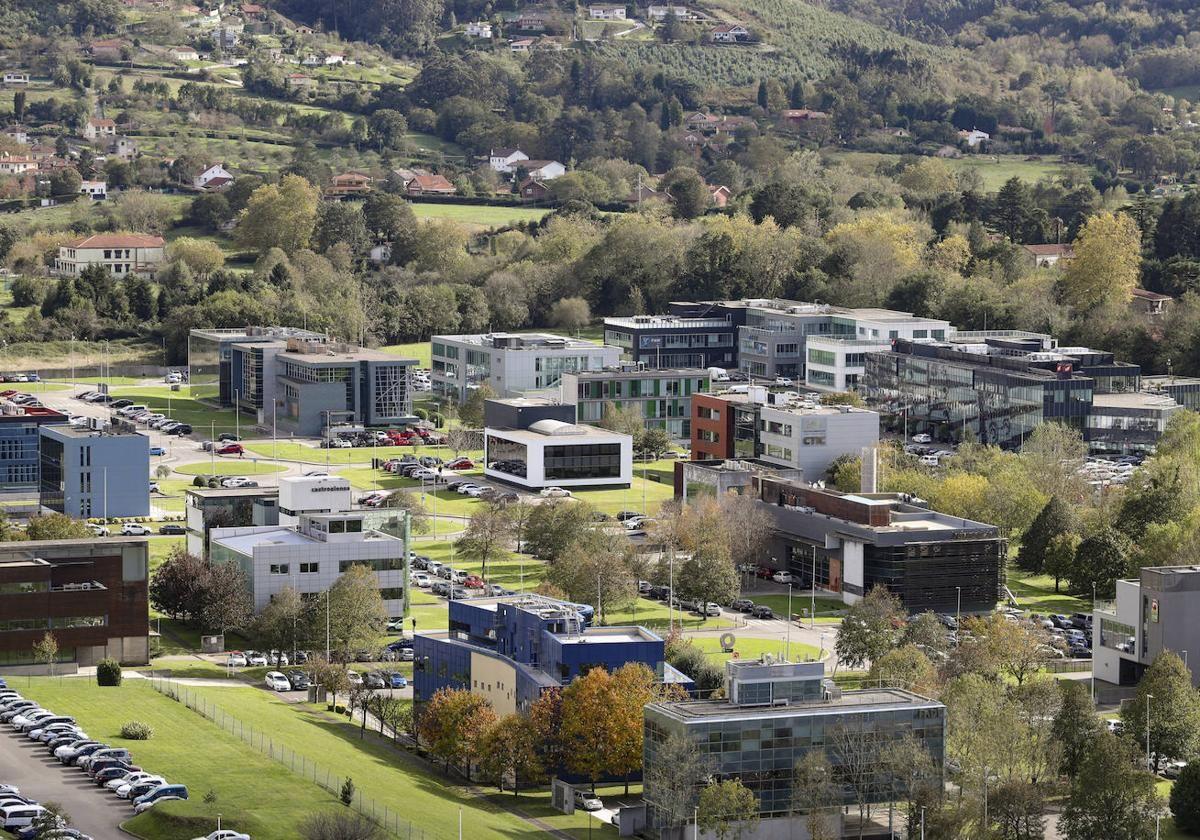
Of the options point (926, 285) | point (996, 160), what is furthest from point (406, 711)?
point (996, 160)

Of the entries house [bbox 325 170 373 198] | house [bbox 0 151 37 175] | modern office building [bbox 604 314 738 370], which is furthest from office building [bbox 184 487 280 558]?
house [bbox 0 151 37 175]

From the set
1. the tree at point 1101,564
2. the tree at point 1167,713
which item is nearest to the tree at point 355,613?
the tree at point 1167,713

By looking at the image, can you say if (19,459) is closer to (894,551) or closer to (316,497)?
(316,497)

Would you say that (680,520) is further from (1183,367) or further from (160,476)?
(1183,367)

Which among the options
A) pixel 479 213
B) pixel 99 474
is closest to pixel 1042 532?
pixel 99 474

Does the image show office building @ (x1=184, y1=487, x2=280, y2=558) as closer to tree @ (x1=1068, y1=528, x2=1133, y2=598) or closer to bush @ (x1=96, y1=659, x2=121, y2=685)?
bush @ (x1=96, y1=659, x2=121, y2=685)

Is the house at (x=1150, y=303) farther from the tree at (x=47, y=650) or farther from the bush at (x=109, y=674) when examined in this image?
the bush at (x=109, y=674)
